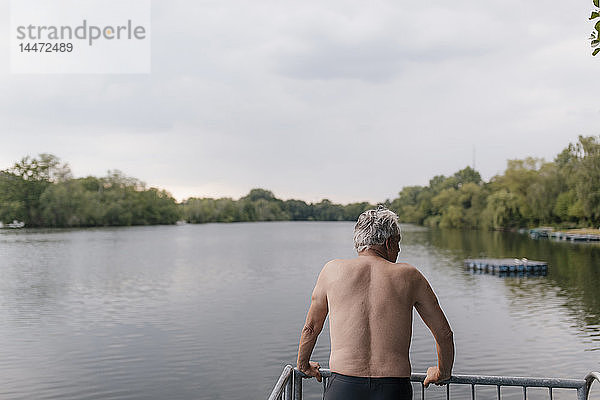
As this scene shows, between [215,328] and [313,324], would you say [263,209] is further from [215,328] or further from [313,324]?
[313,324]

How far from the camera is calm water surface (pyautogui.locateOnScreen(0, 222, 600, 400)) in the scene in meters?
11.1

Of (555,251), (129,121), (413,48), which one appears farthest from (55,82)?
(555,251)

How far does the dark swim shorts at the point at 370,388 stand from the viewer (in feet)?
7.83

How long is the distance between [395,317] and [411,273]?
20 cm

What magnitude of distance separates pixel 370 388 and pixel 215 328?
13.9 m

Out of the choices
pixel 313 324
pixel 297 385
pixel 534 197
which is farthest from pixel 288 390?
pixel 534 197

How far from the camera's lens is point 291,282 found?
25.4 meters

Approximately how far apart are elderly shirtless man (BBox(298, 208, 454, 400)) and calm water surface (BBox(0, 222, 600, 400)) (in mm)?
8354

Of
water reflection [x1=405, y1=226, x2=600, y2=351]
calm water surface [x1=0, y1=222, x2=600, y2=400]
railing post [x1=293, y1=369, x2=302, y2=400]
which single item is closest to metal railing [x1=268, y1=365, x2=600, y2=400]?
railing post [x1=293, y1=369, x2=302, y2=400]

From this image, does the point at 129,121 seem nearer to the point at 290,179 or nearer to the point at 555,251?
the point at 290,179

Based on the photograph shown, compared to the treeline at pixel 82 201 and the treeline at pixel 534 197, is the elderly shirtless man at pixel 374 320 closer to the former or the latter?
the treeline at pixel 534 197

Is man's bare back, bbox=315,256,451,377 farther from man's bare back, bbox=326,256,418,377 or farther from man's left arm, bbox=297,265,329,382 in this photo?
man's left arm, bbox=297,265,329,382

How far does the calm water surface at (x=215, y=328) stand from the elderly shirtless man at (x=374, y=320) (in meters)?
8.35

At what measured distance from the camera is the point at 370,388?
2.39 meters
